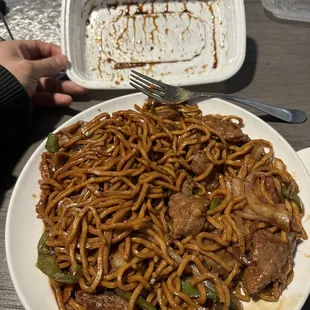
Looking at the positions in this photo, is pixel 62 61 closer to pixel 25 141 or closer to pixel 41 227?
pixel 25 141

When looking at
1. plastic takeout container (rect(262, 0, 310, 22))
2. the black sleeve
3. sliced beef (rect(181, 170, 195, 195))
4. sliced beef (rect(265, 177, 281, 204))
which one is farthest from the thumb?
plastic takeout container (rect(262, 0, 310, 22))

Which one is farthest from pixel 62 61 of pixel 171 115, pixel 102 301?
pixel 102 301

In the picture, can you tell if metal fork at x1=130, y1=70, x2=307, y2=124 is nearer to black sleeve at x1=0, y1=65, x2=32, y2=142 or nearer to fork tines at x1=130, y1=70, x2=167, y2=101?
fork tines at x1=130, y1=70, x2=167, y2=101

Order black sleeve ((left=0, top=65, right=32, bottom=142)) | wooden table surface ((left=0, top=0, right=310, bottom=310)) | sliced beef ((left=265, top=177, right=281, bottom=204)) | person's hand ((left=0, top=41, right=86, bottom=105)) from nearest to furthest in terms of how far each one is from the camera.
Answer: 1. sliced beef ((left=265, top=177, right=281, bottom=204))
2. black sleeve ((left=0, top=65, right=32, bottom=142))
3. person's hand ((left=0, top=41, right=86, bottom=105))
4. wooden table surface ((left=0, top=0, right=310, bottom=310))

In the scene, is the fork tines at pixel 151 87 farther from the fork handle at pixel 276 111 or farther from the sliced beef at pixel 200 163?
the sliced beef at pixel 200 163

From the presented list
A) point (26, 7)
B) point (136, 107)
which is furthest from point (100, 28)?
point (136, 107)

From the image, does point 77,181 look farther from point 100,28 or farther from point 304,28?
point 304,28
